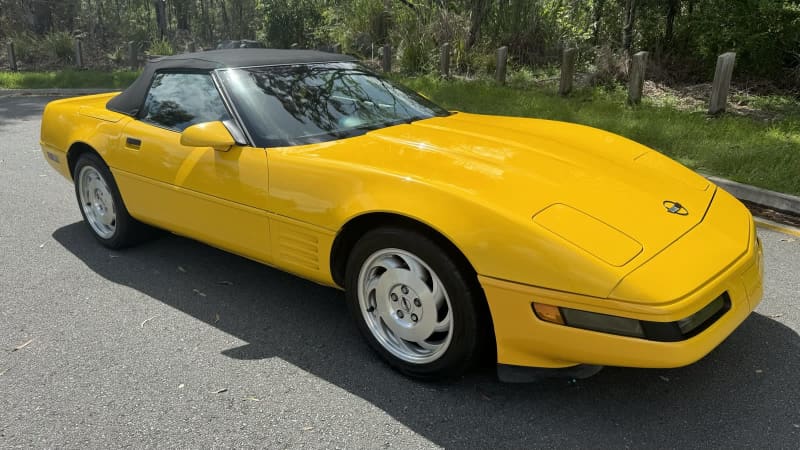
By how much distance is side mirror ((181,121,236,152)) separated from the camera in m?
3.04

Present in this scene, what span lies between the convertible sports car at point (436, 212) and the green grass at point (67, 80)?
1103cm

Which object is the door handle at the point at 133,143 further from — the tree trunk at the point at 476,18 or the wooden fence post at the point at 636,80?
the tree trunk at the point at 476,18

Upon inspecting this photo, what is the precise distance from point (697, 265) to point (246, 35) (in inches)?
1122

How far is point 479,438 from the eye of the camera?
2.32 metres

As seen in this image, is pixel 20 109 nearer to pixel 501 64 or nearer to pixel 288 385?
pixel 501 64

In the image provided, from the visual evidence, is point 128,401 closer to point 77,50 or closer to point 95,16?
point 77,50

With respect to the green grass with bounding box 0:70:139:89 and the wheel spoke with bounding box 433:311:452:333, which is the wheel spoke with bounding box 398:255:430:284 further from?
the green grass with bounding box 0:70:139:89

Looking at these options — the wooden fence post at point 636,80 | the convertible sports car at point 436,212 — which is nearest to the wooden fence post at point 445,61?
the wooden fence post at point 636,80

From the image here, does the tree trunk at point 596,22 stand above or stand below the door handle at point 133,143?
above

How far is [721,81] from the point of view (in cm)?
773

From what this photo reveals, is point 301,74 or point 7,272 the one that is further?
point 7,272

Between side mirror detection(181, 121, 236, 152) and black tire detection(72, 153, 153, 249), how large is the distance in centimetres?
121

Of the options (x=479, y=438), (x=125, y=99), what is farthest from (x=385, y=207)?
(x=125, y=99)

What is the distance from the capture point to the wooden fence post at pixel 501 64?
10.6 m
